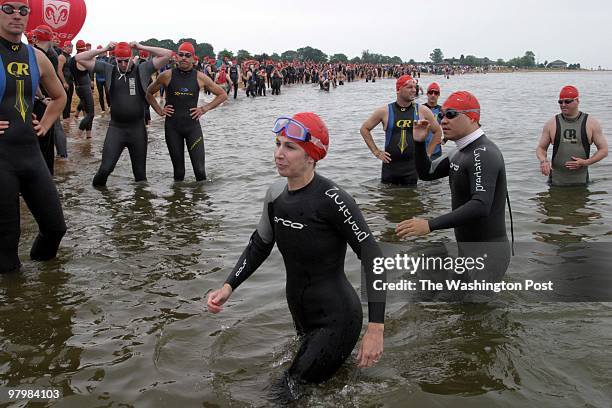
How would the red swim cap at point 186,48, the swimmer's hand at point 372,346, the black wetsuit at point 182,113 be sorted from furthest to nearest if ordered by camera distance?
1. the black wetsuit at point 182,113
2. the red swim cap at point 186,48
3. the swimmer's hand at point 372,346

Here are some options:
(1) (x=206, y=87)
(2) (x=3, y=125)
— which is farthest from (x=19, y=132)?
(1) (x=206, y=87)

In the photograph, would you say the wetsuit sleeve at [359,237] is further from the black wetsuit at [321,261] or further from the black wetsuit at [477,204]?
the black wetsuit at [477,204]

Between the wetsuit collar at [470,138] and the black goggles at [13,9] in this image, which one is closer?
the wetsuit collar at [470,138]

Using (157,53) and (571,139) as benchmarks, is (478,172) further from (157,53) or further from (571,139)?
(157,53)

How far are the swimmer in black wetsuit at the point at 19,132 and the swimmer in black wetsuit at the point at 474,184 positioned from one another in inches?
128

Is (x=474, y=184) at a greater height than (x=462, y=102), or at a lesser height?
lesser

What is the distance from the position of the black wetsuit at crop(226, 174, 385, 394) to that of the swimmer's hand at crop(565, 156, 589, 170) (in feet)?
20.2

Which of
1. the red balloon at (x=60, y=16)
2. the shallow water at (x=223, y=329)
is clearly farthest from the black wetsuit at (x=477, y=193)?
the red balloon at (x=60, y=16)

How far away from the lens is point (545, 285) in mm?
5309

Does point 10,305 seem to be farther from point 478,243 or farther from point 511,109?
point 511,109

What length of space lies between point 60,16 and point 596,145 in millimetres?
12187

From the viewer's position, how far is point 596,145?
26.8 ft

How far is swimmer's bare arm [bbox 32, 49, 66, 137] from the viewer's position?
5031 mm

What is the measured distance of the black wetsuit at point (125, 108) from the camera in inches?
334
